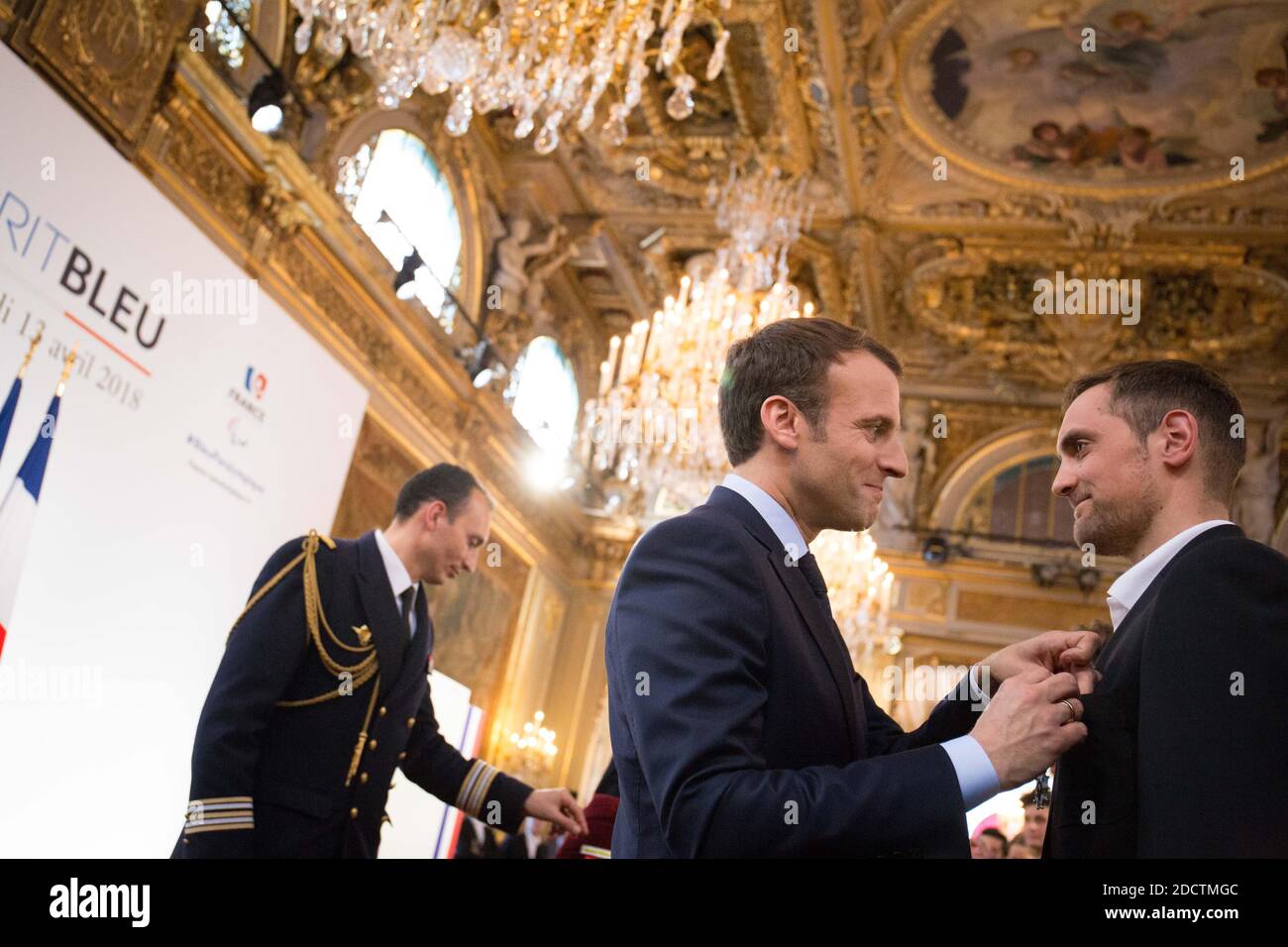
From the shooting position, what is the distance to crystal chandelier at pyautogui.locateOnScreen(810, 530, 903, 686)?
10.5m

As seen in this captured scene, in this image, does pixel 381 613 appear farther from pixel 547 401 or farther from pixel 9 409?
pixel 547 401

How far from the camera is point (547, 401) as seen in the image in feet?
45.2

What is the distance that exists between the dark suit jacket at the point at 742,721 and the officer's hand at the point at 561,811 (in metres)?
1.75

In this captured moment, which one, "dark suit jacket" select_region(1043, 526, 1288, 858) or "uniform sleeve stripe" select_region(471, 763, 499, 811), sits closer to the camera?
"dark suit jacket" select_region(1043, 526, 1288, 858)

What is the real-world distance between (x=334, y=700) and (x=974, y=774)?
220cm

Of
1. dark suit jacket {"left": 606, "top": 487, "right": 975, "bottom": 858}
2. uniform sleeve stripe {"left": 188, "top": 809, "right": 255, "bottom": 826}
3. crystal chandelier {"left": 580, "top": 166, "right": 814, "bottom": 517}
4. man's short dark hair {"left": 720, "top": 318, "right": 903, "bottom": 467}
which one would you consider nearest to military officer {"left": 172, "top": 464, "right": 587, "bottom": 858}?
uniform sleeve stripe {"left": 188, "top": 809, "right": 255, "bottom": 826}

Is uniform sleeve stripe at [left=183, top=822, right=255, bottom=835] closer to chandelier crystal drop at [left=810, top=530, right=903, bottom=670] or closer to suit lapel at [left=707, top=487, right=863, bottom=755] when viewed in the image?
suit lapel at [left=707, top=487, right=863, bottom=755]

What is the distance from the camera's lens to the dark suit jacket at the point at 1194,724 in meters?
1.51

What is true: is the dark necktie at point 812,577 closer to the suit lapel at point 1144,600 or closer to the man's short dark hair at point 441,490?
the suit lapel at point 1144,600

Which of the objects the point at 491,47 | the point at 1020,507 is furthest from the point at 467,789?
the point at 1020,507

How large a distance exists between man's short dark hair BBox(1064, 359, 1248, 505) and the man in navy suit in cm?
41

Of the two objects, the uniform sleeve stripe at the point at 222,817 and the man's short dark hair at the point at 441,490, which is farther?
the man's short dark hair at the point at 441,490

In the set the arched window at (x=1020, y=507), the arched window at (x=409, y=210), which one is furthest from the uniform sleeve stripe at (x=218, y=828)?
the arched window at (x=1020, y=507)

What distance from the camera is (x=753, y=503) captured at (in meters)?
1.98
